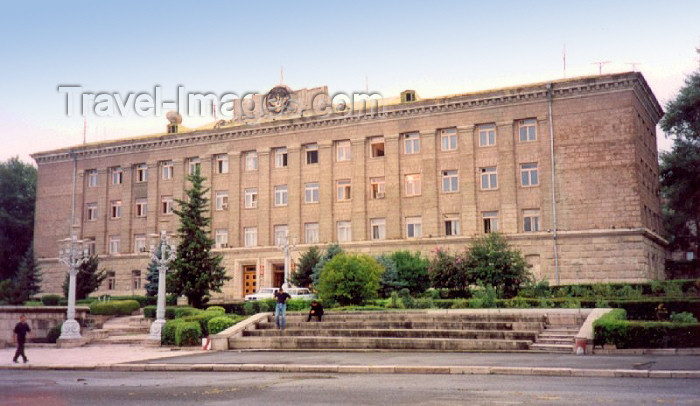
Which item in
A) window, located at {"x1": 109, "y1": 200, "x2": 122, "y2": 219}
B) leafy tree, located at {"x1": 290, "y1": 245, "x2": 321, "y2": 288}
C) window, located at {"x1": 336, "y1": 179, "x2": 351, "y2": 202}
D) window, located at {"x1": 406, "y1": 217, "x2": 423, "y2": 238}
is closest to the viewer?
leafy tree, located at {"x1": 290, "y1": 245, "x2": 321, "y2": 288}

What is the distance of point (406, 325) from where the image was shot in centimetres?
2580

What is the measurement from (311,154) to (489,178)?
13276 millimetres

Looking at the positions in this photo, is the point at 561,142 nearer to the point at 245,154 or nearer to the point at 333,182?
the point at 333,182

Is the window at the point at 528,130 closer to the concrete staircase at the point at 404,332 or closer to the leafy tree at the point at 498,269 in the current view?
the leafy tree at the point at 498,269

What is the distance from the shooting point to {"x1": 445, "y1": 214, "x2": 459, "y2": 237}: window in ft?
149

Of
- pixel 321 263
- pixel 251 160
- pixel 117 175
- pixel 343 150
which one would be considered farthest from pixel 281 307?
pixel 117 175

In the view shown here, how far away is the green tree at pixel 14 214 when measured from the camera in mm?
65562

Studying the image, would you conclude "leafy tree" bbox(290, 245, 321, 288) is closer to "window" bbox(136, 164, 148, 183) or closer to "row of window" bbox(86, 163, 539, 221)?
"row of window" bbox(86, 163, 539, 221)

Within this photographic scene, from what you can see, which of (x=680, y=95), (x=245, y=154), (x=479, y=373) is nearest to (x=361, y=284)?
(x=479, y=373)

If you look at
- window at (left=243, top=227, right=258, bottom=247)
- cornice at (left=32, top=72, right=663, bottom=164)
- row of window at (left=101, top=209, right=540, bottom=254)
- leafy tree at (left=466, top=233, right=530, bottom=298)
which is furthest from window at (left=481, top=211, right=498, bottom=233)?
window at (left=243, top=227, right=258, bottom=247)

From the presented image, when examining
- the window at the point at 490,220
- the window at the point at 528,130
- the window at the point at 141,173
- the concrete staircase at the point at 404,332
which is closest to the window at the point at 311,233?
the window at the point at 490,220

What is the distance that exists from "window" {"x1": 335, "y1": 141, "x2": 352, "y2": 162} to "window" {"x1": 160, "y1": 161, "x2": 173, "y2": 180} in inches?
563

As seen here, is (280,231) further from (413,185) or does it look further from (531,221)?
(531,221)

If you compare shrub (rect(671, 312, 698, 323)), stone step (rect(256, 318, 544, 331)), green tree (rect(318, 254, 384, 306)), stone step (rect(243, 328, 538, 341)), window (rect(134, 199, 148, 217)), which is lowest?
stone step (rect(243, 328, 538, 341))
